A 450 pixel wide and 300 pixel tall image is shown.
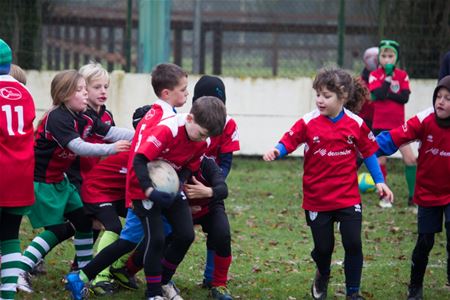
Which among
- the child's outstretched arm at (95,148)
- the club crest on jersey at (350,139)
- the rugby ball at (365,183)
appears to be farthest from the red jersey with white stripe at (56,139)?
the rugby ball at (365,183)

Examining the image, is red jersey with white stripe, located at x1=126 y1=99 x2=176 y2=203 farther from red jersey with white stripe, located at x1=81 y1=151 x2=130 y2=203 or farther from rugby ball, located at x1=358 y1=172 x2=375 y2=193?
rugby ball, located at x1=358 y1=172 x2=375 y2=193

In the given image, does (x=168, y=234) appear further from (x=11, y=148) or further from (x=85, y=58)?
(x=85, y=58)

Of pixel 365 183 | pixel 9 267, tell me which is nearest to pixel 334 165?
pixel 9 267

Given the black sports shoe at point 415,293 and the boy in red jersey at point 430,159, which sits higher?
the boy in red jersey at point 430,159

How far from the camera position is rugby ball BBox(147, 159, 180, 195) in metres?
5.88

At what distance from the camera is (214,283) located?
6656mm

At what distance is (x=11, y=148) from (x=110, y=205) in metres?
1.12

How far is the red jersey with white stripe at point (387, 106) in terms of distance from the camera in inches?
443

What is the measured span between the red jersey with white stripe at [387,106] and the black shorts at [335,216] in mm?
4959

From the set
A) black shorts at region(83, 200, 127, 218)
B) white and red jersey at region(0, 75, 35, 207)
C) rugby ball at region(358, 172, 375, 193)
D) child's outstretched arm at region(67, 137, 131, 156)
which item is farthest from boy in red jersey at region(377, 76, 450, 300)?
rugby ball at region(358, 172, 375, 193)

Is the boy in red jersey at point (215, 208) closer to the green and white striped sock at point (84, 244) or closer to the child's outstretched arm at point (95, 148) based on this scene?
the child's outstretched arm at point (95, 148)

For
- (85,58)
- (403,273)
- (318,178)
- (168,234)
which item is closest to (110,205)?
(168,234)

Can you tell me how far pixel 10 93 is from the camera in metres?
5.82

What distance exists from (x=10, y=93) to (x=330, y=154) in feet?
7.04
